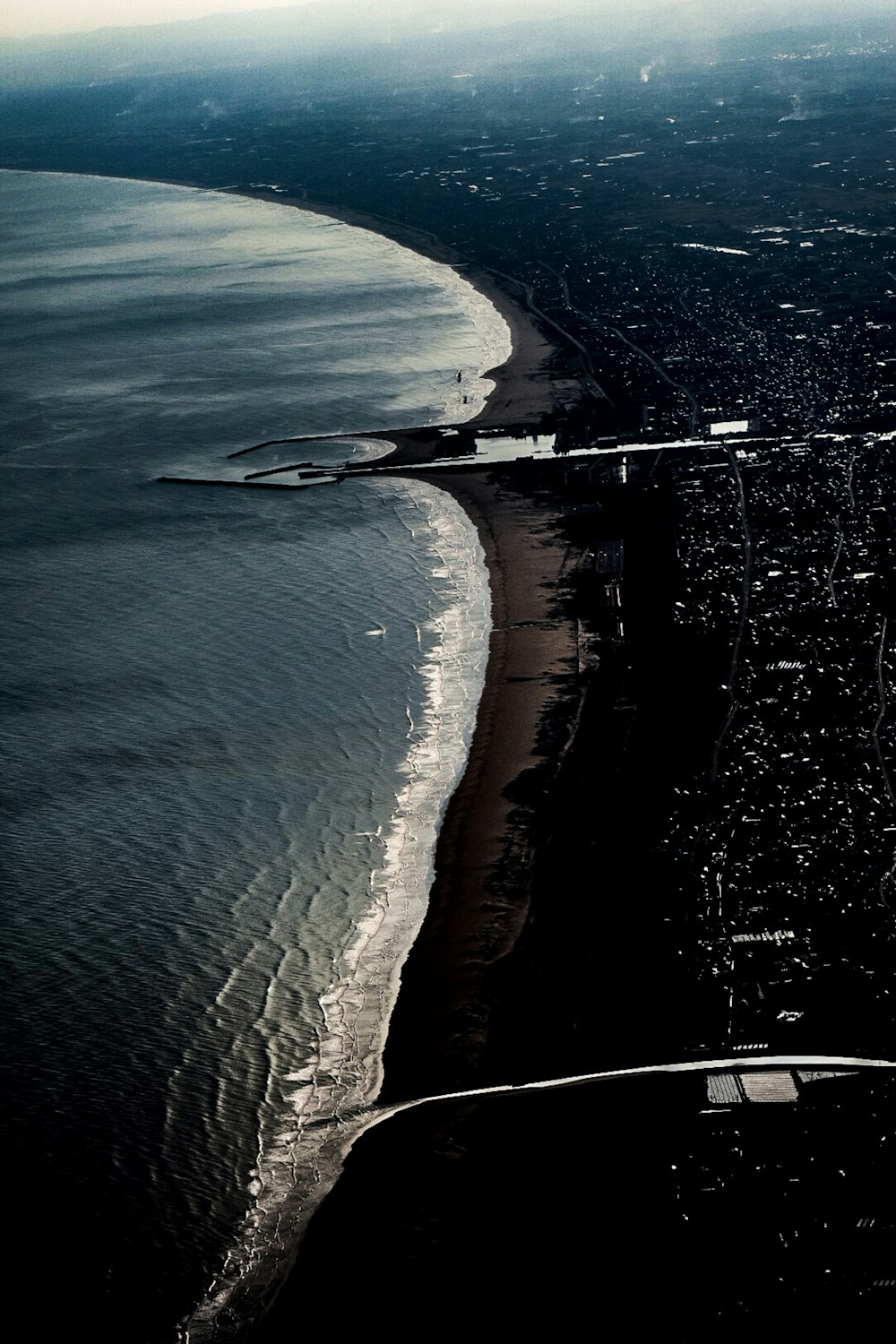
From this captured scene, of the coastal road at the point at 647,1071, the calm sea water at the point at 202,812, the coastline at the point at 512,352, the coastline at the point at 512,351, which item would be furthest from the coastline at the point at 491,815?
the coastline at the point at 512,351

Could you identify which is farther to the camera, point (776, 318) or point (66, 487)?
point (776, 318)

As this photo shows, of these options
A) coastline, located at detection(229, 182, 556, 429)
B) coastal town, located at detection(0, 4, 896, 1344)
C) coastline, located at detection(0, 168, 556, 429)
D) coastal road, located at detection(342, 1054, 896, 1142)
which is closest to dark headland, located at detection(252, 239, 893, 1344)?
coastal town, located at detection(0, 4, 896, 1344)

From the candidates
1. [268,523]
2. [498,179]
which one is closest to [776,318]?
[268,523]

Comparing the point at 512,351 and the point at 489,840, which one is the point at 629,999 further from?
the point at 512,351

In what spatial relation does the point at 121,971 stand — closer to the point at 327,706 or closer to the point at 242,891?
the point at 242,891

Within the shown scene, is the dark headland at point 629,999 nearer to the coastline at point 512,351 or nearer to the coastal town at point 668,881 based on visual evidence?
the coastal town at point 668,881

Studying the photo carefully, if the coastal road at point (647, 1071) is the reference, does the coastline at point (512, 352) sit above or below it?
above

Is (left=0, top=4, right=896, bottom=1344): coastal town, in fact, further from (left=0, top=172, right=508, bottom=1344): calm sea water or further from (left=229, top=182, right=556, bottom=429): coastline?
(left=0, top=172, right=508, bottom=1344): calm sea water

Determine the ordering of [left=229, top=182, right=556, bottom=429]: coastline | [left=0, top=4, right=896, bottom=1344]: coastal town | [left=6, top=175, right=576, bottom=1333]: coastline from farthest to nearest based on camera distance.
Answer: [left=229, top=182, right=556, bottom=429]: coastline
[left=6, top=175, right=576, bottom=1333]: coastline
[left=0, top=4, right=896, bottom=1344]: coastal town
